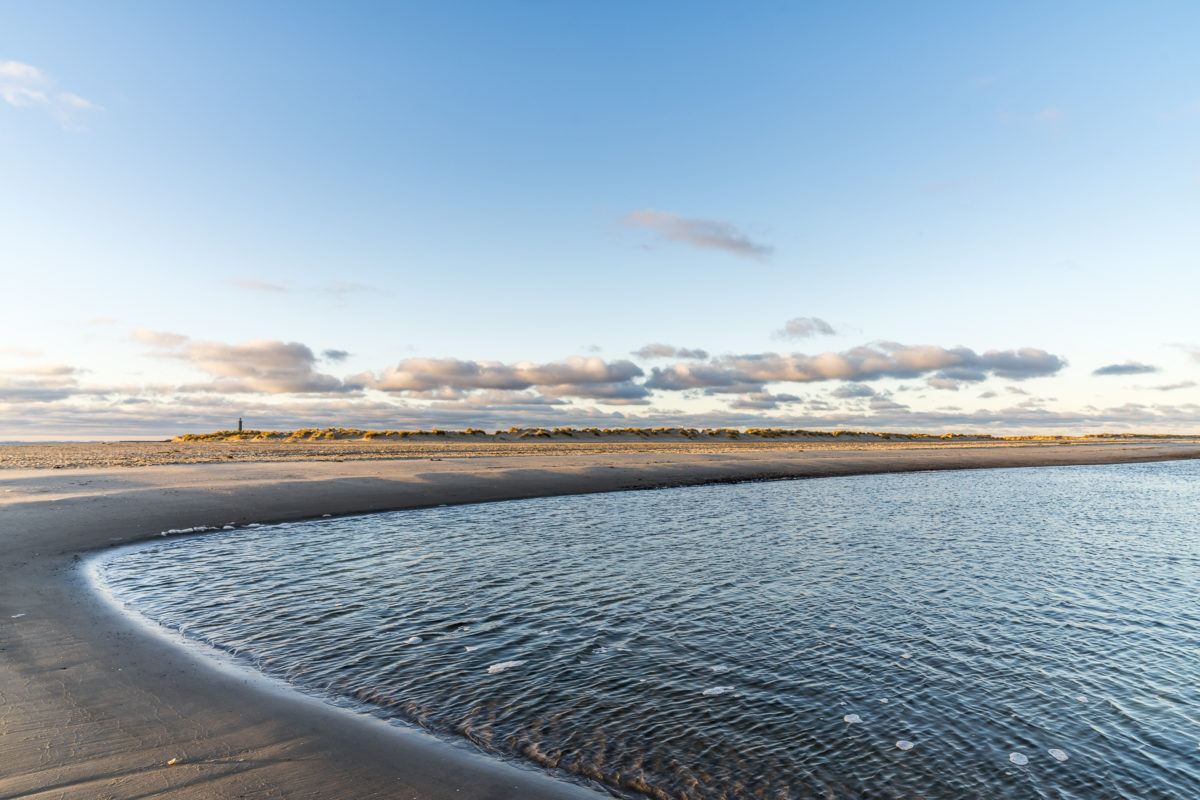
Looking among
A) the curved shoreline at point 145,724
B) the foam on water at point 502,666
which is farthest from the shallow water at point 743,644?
the curved shoreline at point 145,724

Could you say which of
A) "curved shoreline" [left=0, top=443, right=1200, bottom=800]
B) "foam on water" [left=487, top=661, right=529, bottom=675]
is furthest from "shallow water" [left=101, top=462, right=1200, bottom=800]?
"curved shoreline" [left=0, top=443, right=1200, bottom=800]

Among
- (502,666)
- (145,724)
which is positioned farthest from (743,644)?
(145,724)

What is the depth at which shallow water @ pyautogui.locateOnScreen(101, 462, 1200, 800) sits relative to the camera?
685cm

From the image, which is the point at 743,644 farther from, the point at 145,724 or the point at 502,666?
the point at 145,724

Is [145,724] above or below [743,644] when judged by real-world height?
above

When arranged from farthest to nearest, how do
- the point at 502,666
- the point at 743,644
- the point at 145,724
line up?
the point at 743,644 < the point at 502,666 < the point at 145,724

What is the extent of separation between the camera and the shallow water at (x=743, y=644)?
6.85 meters

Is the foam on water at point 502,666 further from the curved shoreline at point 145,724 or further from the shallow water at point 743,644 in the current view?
the curved shoreline at point 145,724

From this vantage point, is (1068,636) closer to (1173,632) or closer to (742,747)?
(1173,632)

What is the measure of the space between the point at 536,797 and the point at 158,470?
3349cm

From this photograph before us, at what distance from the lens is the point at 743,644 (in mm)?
10305

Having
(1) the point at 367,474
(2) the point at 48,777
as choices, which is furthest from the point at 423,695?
(1) the point at 367,474

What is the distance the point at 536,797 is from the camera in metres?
5.85

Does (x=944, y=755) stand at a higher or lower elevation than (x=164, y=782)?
lower
